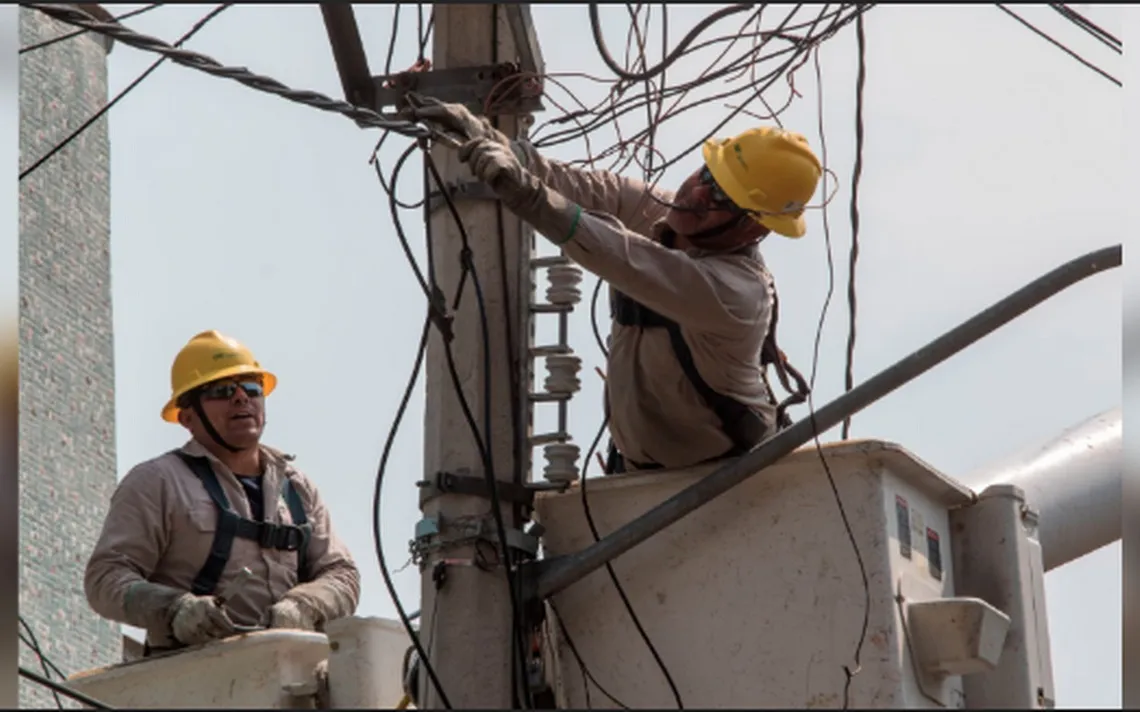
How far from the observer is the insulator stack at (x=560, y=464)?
283 inches

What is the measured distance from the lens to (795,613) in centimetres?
673

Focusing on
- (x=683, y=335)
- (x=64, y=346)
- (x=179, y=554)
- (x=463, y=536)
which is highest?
(x=64, y=346)

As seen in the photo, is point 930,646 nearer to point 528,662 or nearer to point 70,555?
point 528,662

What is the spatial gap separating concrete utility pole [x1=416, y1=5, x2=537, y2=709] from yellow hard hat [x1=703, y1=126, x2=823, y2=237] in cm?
70

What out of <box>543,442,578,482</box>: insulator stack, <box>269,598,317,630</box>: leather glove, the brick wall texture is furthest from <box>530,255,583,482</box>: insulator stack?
the brick wall texture

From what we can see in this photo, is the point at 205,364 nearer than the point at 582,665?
No

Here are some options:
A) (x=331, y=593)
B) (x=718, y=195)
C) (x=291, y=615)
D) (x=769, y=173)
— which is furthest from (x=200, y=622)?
(x=769, y=173)

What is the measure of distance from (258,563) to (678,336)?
1723 mm

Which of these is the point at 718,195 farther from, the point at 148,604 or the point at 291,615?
the point at 148,604

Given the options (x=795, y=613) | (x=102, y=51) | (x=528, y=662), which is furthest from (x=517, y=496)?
(x=102, y=51)

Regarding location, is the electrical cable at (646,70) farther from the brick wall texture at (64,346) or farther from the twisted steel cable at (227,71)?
the brick wall texture at (64,346)

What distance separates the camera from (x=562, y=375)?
7312 millimetres

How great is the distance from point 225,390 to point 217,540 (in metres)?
0.74

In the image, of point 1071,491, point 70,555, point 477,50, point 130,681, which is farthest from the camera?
point 70,555
